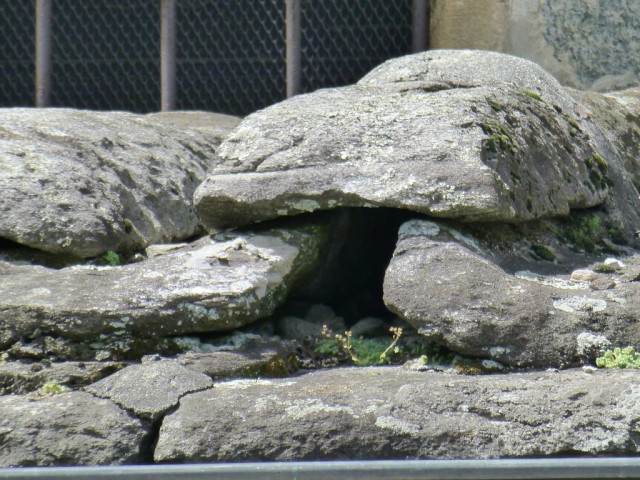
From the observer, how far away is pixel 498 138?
3336mm

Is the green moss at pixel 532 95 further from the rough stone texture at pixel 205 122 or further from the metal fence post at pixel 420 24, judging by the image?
the metal fence post at pixel 420 24

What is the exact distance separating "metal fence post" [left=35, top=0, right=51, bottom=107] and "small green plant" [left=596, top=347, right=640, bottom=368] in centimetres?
424

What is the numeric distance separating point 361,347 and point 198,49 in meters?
3.49

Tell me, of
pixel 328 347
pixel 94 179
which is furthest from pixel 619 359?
pixel 94 179

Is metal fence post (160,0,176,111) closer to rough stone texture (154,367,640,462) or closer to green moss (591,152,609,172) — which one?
green moss (591,152,609,172)

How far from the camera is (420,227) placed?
3.15 metres

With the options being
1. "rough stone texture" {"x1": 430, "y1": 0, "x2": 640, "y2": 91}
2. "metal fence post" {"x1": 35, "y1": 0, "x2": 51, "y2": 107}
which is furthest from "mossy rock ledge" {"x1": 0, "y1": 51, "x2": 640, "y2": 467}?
"metal fence post" {"x1": 35, "y1": 0, "x2": 51, "y2": 107}

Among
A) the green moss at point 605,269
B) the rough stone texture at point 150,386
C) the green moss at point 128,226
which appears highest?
the green moss at point 605,269

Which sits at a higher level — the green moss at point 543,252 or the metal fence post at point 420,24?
the metal fence post at point 420,24

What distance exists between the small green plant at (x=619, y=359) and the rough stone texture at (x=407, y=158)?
1.72 ft

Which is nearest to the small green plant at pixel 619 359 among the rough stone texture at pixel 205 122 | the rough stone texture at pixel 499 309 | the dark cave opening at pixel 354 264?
the rough stone texture at pixel 499 309

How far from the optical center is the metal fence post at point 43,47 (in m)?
6.16

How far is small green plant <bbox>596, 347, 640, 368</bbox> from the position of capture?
279cm

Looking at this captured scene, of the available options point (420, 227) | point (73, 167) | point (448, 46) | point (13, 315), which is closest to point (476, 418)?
point (420, 227)
